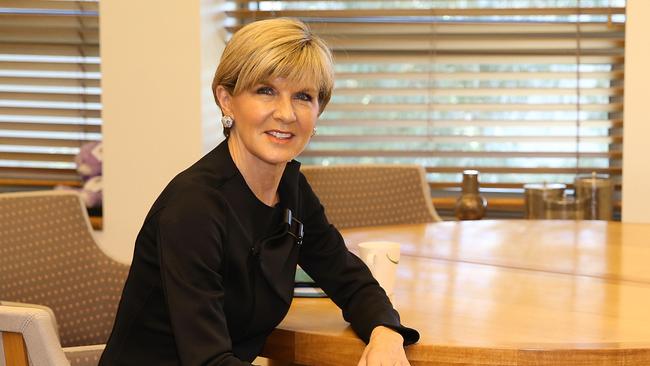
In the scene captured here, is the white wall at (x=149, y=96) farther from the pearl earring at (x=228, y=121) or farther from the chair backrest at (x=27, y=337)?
the chair backrest at (x=27, y=337)

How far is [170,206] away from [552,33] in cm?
278

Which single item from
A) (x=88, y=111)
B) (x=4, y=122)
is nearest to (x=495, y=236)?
(x=88, y=111)

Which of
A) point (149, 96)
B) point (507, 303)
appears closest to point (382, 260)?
point (507, 303)

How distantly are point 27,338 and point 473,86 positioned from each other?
287cm

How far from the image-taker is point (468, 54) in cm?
420

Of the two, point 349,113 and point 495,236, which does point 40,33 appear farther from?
point 495,236

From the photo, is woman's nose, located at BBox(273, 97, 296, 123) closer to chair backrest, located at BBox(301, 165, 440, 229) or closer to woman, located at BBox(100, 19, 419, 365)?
woman, located at BBox(100, 19, 419, 365)

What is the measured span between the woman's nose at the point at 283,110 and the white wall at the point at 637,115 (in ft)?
7.39

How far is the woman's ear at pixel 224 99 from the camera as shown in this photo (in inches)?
71.5

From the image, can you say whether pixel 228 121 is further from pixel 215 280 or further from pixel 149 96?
pixel 149 96

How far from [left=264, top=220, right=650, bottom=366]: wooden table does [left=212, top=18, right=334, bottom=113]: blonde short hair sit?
1.42 ft

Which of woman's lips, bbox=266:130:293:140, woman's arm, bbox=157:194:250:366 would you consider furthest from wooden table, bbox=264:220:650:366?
woman's lips, bbox=266:130:293:140

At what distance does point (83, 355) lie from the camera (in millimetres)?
2180

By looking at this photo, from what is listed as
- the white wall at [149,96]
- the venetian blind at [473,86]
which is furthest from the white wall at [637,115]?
the white wall at [149,96]
